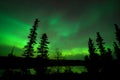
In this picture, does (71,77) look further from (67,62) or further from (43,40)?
(43,40)

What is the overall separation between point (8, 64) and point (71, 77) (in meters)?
3.08

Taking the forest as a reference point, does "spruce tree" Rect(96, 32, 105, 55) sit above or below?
above

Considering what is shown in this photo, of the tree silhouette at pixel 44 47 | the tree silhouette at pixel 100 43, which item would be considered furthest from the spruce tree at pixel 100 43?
the tree silhouette at pixel 44 47

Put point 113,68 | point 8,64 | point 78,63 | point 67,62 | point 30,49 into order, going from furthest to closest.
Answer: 1. point 30,49
2. point 113,68
3. point 78,63
4. point 67,62
5. point 8,64

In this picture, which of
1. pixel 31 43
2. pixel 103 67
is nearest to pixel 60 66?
pixel 103 67

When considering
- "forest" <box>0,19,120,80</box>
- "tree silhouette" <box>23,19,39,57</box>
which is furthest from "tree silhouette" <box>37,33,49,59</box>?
"forest" <box>0,19,120,80</box>

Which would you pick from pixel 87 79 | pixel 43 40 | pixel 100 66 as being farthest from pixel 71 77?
pixel 43 40

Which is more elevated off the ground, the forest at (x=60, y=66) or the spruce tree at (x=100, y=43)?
the spruce tree at (x=100, y=43)

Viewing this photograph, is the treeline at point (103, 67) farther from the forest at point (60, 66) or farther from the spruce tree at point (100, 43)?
the spruce tree at point (100, 43)

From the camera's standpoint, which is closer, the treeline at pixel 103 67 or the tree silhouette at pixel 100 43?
the treeline at pixel 103 67

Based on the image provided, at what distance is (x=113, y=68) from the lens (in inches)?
216

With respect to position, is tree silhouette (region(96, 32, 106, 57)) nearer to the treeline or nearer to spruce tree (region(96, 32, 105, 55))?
spruce tree (region(96, 32, 105, 55))

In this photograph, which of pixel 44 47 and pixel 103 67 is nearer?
pixel 103 67

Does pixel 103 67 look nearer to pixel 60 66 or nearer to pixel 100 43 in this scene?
pixel 60 66
